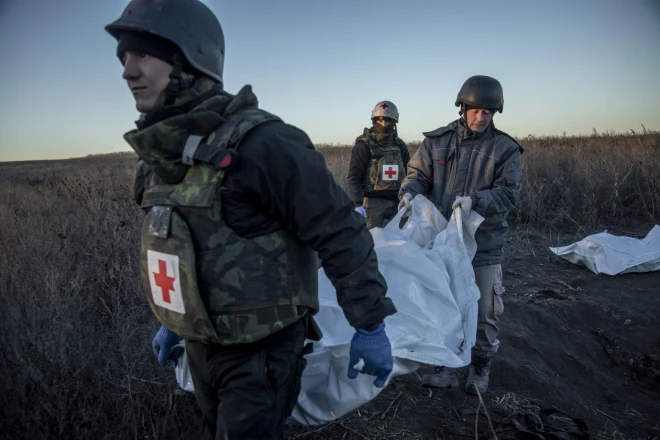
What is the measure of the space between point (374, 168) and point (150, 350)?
11.6 ft

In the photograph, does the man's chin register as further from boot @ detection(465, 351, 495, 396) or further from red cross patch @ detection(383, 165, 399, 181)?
red cross patch @ detection(383, 165, 399, 181)

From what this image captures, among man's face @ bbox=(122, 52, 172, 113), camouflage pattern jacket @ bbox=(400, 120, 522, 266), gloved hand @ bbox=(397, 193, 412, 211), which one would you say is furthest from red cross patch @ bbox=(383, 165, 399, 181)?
man's face @ bbox=(122, 52, 172, 113)

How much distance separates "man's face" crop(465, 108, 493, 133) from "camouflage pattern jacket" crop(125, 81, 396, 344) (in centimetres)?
181

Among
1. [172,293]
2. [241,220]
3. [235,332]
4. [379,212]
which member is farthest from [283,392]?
[379,212]

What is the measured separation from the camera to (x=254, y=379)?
1.38m

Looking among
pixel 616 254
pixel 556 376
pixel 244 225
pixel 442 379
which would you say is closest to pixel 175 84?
pixel 244 225

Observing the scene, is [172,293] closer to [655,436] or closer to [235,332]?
[235,332]

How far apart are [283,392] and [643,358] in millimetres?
3722

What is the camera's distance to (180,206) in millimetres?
1366

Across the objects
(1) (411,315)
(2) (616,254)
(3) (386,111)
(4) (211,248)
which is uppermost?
(3) (386,111)

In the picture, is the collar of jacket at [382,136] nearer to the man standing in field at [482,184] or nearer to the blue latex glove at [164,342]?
the man standing in field at [482,184]

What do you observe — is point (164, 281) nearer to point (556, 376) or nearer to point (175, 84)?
point (175, 84)

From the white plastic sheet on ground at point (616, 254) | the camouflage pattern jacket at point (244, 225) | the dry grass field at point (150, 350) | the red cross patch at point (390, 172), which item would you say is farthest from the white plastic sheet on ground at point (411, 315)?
the white plastic sheet on ground at point (616, 254)

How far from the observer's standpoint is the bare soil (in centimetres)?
251
